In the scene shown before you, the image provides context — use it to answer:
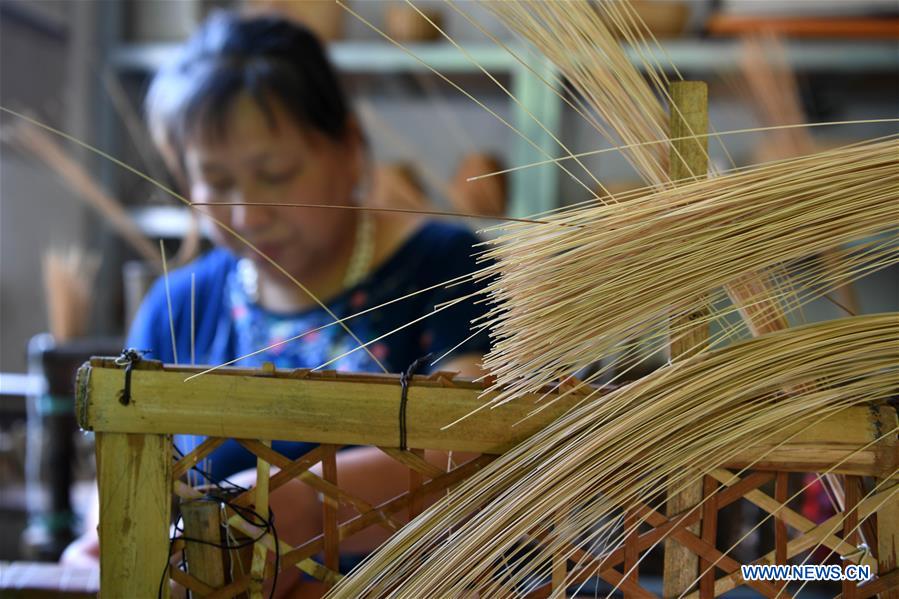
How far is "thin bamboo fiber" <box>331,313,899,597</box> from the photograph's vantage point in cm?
34

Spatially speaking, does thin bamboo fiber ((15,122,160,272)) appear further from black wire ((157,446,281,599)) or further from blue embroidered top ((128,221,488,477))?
black wire ((157,446,281,599))

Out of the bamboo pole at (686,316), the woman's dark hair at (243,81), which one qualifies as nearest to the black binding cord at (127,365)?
the bamboo pole at (686,316)

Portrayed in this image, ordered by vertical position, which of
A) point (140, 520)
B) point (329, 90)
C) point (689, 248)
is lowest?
point (140, 520)

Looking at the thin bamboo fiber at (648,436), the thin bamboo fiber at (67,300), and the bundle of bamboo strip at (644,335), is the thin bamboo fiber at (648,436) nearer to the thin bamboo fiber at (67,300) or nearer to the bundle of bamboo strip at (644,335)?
the bundle of bamboo strip at (644,335)

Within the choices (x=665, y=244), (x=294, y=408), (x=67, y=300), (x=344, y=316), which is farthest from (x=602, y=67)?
(x=67, y=300)

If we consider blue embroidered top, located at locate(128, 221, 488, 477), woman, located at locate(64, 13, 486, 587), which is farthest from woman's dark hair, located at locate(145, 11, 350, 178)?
blue embroidered top, located at locate(128, 221, 488, 477)

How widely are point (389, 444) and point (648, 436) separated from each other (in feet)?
0.34

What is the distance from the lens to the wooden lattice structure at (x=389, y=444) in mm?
340

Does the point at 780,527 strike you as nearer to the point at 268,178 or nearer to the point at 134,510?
the point at 134,510

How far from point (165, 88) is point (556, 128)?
1122 millimetres

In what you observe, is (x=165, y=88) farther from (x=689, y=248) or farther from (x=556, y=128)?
(x=556, y=128)

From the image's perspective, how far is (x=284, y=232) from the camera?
3.08 ft

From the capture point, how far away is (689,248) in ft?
1.08

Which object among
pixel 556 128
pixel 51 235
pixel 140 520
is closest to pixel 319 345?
pixel 140 520
